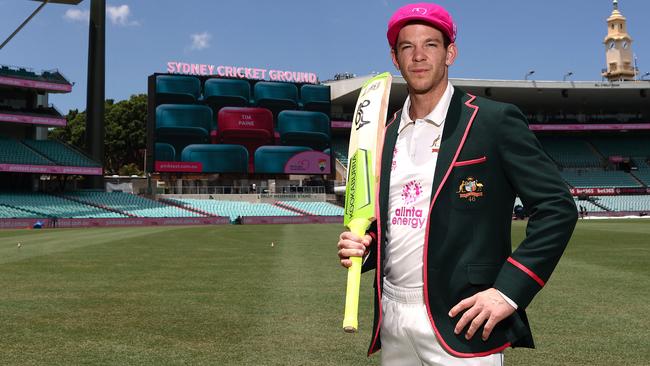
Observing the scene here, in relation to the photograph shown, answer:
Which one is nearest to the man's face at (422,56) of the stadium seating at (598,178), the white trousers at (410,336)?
the white trousers at (410,336)

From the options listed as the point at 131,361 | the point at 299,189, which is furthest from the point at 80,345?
the point at 299,189

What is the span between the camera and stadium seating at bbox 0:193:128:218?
3981 centimetres

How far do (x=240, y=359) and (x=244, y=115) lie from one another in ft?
153

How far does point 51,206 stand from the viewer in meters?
41.5

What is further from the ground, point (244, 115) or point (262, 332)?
point (244, 115)

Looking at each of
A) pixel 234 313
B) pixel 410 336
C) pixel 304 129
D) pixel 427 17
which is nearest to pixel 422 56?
pixel 427 17

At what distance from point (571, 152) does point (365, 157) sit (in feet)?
232

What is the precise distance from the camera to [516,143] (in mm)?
2262

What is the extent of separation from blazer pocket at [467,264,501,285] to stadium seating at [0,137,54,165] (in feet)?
155

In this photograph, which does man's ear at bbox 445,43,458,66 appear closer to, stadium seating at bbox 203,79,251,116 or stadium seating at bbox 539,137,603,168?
stadium seating at bbox 203,79,251,116

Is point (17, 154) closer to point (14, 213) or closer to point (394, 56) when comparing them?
point (14, 213)

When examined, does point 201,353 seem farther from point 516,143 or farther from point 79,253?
point 79,253

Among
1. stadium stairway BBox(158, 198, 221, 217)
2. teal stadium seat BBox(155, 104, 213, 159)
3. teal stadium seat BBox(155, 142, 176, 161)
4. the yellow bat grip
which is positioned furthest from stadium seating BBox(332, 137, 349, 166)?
the yellow bat grip

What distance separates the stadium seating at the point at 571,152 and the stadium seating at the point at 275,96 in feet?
103
